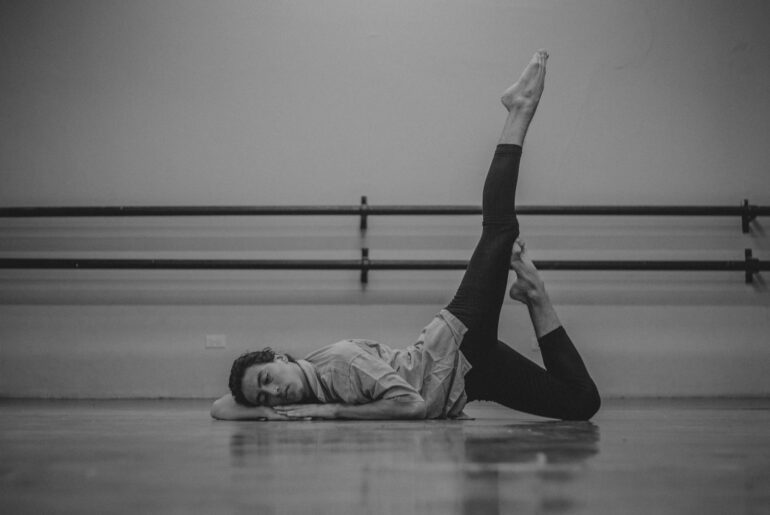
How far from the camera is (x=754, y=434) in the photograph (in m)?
1.45

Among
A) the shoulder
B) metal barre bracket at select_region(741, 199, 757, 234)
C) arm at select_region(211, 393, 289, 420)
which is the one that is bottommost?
arm at select_region(211, 393, 289, 420)

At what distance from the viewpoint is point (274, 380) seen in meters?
1.85

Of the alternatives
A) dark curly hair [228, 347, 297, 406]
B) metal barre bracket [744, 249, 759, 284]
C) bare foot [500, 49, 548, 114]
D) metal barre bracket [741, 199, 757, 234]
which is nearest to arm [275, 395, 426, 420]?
dark curly hair [228, 347, 297, 406]

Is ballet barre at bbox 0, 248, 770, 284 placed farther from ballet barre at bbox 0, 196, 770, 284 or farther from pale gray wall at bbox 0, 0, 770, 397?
pale gray wall at bbox 0, 0, 770, 397

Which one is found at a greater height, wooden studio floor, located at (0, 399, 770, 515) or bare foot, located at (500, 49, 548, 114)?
bare foot, located at (500, 49, 548, 114)

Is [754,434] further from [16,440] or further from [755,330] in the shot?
[755,330]

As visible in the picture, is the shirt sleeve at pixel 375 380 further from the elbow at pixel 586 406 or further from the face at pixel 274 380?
the elbow at pixel 586 406

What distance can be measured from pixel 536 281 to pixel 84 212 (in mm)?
2134

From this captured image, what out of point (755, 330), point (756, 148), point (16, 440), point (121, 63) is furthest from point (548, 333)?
point (121, 63)

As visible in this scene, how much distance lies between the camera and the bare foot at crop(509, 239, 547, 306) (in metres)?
2.20

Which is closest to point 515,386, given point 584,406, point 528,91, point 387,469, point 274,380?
point 584,406

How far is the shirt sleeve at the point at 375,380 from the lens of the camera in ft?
5.77

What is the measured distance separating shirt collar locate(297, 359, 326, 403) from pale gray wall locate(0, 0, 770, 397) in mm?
1472

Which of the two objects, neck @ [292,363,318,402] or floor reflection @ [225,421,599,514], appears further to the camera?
neck @ [292,363,318,402]
